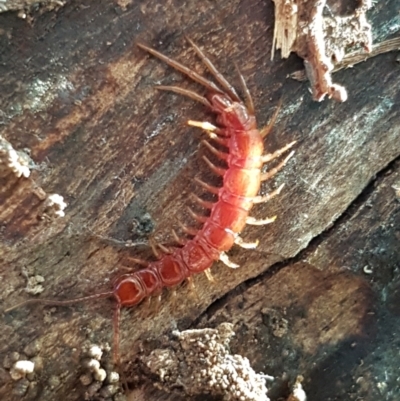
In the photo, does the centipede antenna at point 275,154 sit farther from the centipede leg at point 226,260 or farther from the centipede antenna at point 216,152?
the centipede leg at point 226,260

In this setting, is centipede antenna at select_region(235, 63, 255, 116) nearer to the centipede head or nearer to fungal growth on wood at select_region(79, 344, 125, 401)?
the centipede head

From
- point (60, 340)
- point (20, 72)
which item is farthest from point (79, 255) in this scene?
point (20, 72)

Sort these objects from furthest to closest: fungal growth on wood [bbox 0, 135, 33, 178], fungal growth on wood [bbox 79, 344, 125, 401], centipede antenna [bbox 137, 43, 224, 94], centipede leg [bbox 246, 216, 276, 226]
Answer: centipede leg [bbox 246, 216, 276, 226], fungal growth on wood [bbox 79, 344, 125, 401], centipede antenna [bbox 137, 43, 224, 94], fungal growth on wood [bbox 0, 135, 33, 178]

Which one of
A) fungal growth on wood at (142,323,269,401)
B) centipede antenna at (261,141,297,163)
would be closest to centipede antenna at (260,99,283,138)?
centipede antenna at (261,141,297,163)

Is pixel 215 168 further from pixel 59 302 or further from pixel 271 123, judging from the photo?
pixel 59 302

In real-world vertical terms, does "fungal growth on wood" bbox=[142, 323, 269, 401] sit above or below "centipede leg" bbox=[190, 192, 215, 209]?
below

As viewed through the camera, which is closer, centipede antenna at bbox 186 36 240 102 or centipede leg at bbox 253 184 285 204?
centipede antenna at bbox 186 36 240 102
